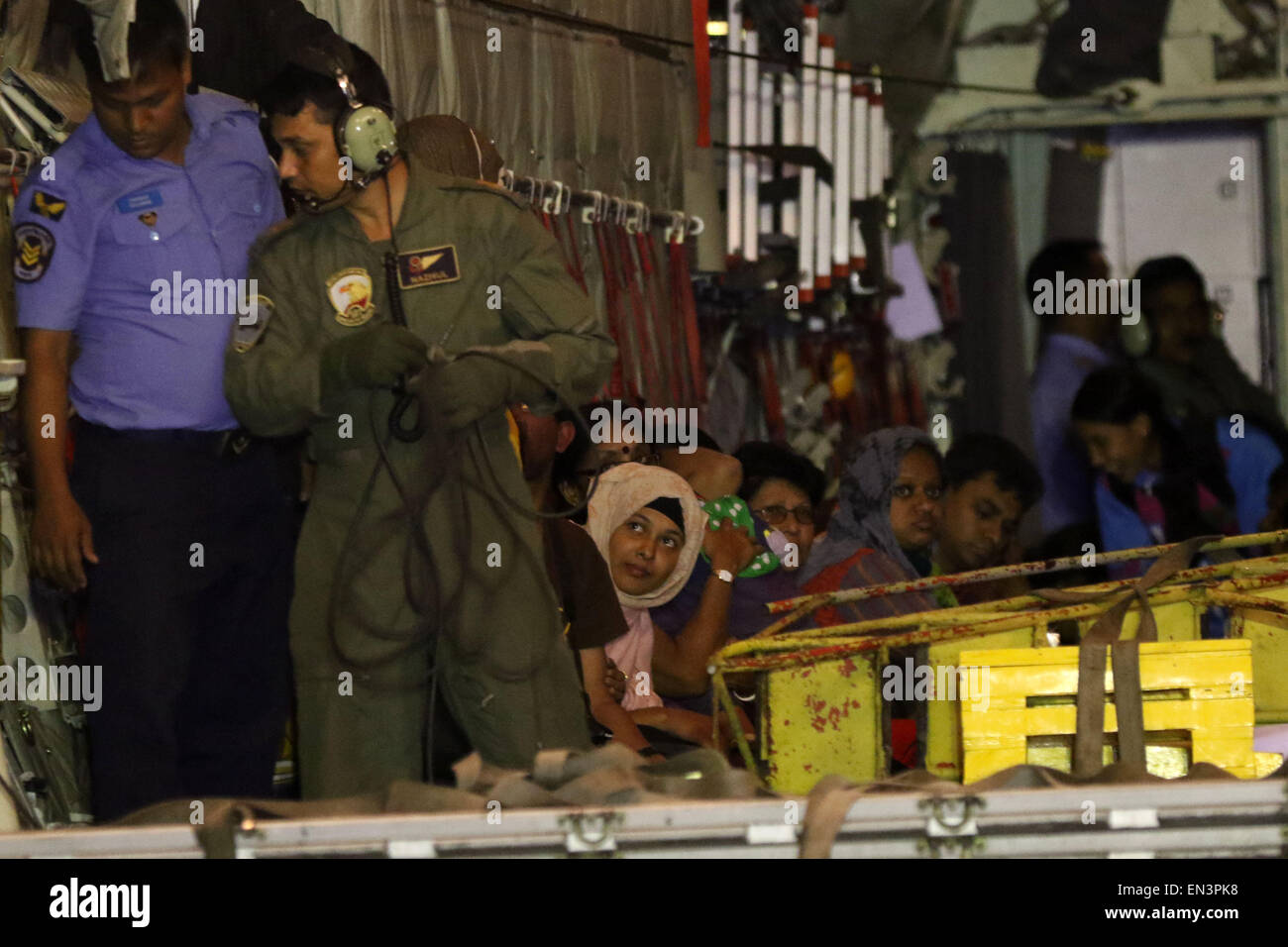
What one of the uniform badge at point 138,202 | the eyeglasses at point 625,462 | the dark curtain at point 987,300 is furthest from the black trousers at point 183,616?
the dark curtain at point 987,300

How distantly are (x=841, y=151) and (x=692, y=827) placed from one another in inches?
205

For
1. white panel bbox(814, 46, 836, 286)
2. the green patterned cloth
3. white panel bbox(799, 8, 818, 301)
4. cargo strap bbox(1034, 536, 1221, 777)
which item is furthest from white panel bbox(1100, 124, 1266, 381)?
cargo strap bbox(1034, 536, 1221, 777)

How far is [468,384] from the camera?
3633 millimetres

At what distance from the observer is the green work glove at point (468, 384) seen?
3.63 meters

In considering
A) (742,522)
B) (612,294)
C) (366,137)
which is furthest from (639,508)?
(366,137)

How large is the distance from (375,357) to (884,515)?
242 cm

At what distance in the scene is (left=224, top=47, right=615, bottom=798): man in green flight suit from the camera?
12.3 feet

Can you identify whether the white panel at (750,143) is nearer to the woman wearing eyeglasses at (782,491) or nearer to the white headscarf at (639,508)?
the woman wearing eyeglasses at (782,491)

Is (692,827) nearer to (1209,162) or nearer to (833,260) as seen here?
(833,260)


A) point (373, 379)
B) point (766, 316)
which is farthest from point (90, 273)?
point (766, 316)

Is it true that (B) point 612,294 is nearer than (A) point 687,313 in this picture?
Yes

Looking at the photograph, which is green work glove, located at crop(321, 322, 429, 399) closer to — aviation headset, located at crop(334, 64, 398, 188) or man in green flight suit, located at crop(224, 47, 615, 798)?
man in green flight suit, located at crop(224, 47, 615, 798)

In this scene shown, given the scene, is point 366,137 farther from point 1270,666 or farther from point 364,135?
point 1270,666
